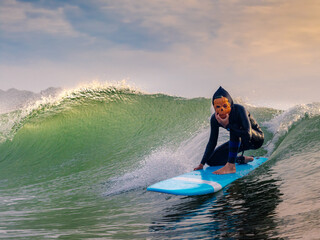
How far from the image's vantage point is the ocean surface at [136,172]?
149 inches

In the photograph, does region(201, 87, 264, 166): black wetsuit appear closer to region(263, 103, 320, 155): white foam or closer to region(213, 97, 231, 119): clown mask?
region(213, 97, 231, 119): clown mask

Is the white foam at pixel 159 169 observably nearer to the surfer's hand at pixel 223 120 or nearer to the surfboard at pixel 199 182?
the surfboard at pixel 199 182

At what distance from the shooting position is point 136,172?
23.3 ft

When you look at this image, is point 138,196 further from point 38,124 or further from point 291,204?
point 38,124

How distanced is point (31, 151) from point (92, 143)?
6.69 feet

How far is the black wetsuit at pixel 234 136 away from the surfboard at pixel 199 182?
0.21m

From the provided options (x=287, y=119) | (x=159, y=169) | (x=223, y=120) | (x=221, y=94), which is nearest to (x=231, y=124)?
(x=223, y=120)

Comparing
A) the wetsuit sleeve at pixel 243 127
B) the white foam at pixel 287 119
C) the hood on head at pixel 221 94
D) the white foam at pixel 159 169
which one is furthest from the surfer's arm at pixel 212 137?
the white foam at pixel 287 119

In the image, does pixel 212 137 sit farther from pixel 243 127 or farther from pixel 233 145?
pixel 243 127

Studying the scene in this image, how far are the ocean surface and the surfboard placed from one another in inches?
4.8

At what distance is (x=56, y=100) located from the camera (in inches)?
494

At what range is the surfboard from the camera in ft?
16.1

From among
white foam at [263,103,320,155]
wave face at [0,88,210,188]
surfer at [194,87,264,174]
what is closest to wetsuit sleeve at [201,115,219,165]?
surfer at [194,87,264,174]

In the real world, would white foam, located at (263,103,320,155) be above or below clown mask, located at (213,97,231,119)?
below
